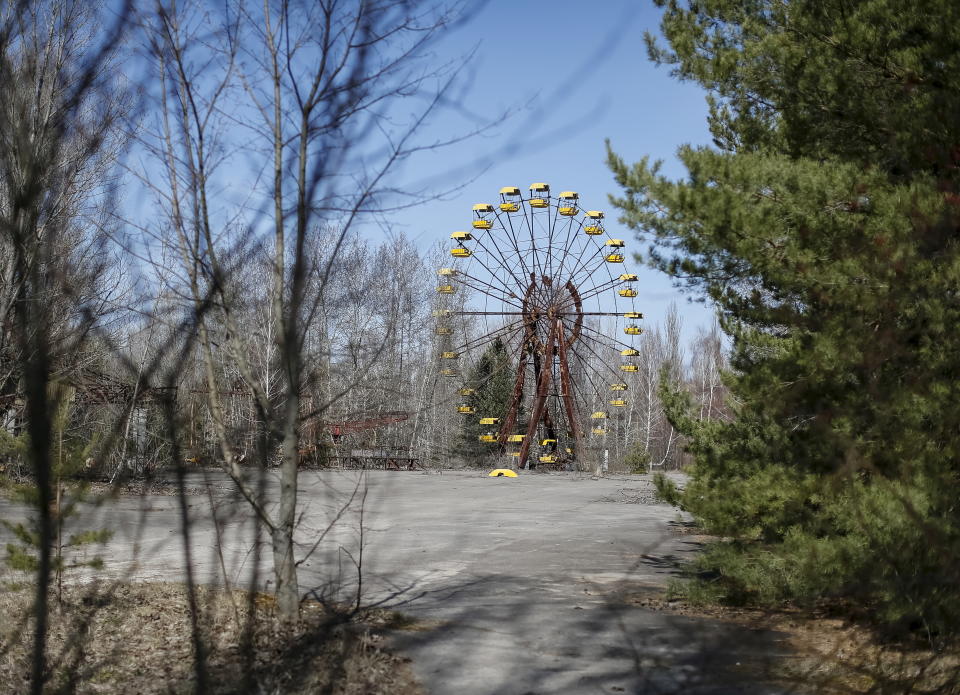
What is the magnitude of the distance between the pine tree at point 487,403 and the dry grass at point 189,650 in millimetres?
28067

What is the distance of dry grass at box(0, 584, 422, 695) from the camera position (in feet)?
14.5

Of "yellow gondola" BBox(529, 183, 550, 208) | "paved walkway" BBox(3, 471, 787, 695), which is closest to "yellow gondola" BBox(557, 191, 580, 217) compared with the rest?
"yellow gondola" BBox(529, 183, 550, 208)

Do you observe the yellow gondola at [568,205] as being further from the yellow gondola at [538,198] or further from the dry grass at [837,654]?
the dry grass at [837,654]

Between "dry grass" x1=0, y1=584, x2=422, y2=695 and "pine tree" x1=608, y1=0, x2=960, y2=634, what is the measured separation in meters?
2.69

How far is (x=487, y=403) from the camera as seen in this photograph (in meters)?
35.9

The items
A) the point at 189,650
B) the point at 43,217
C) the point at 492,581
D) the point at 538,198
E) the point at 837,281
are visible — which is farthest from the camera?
the point at 538,198

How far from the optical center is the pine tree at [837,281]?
530 cm

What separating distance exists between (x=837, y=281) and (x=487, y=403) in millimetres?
30345

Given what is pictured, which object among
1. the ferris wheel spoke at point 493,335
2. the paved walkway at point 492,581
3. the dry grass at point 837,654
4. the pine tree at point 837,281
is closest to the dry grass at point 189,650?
the paved walkway at point 492,581

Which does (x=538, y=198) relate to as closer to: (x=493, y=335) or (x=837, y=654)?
(x=493, y=335)

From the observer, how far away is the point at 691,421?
346 inches

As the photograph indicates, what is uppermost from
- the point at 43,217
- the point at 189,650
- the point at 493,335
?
the point at 493,335

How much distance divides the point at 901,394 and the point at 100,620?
16.9ft

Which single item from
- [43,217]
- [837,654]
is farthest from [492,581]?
[43,217]
